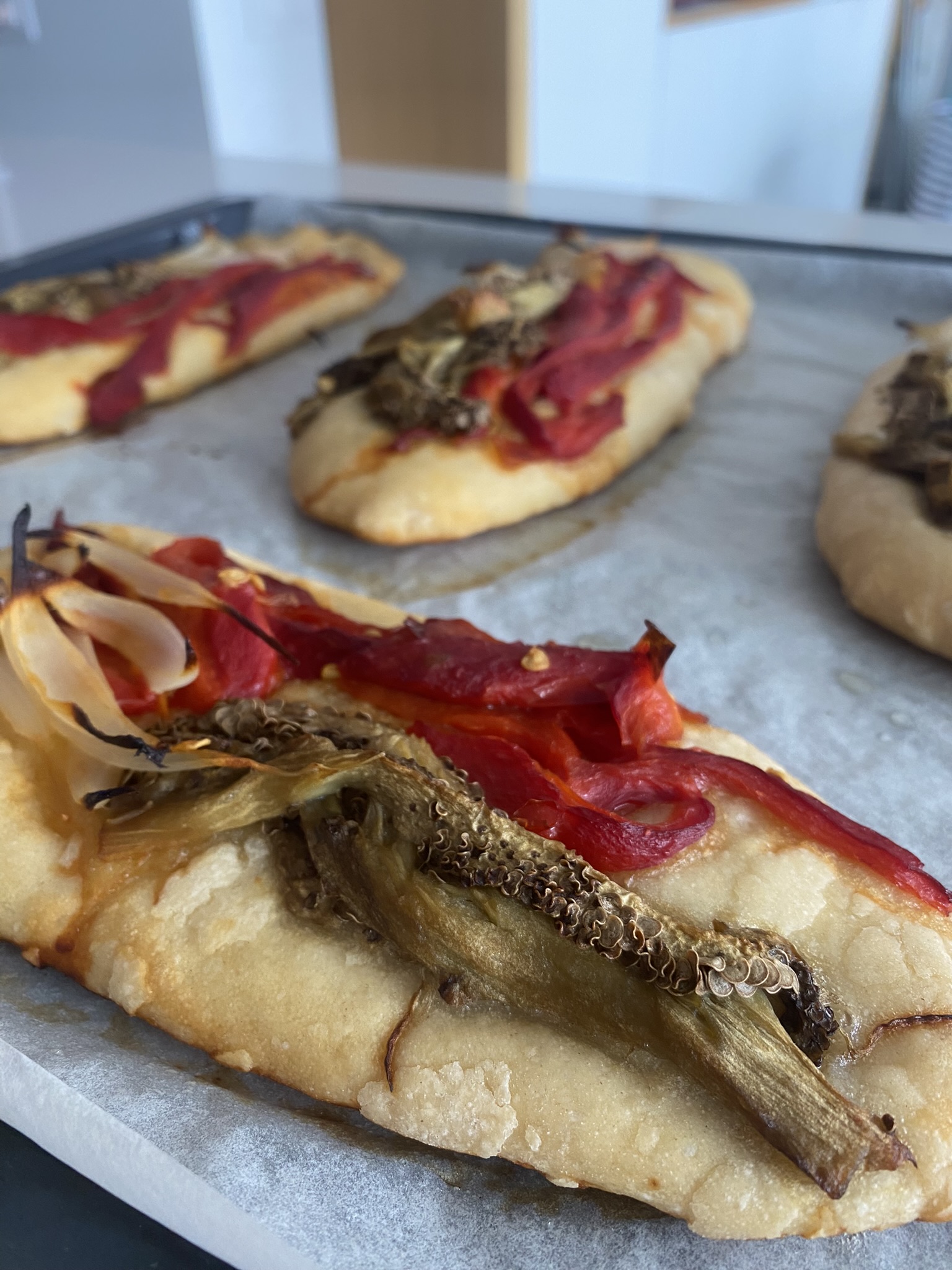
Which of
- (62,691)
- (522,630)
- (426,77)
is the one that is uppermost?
(426,77)

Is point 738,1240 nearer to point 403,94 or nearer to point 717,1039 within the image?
point 717,1039

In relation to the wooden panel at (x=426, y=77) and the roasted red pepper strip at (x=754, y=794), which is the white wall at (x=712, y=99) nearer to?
the wooden panel at (x=426, y=77)

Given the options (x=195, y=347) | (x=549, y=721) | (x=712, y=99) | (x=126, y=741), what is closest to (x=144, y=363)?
(x=195, y=347)

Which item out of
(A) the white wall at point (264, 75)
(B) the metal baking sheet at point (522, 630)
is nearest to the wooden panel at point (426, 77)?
(A) the white wall at point (264, 75)

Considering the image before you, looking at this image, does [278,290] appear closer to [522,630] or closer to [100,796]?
[522,630]

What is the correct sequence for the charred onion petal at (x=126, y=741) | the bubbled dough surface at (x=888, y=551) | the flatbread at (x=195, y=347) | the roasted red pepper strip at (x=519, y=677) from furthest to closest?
the flatbread at (x=195, y=347) → the bubbled dough surface at (x=888, y=551) → the roasted red pepper strip at (x=519, y=677) → the charred onion petal at (x=126, y=741)

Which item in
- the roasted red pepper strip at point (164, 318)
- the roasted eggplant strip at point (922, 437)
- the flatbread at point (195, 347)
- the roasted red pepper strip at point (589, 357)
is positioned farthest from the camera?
the roasted red pepper strip at point (164, 318)
